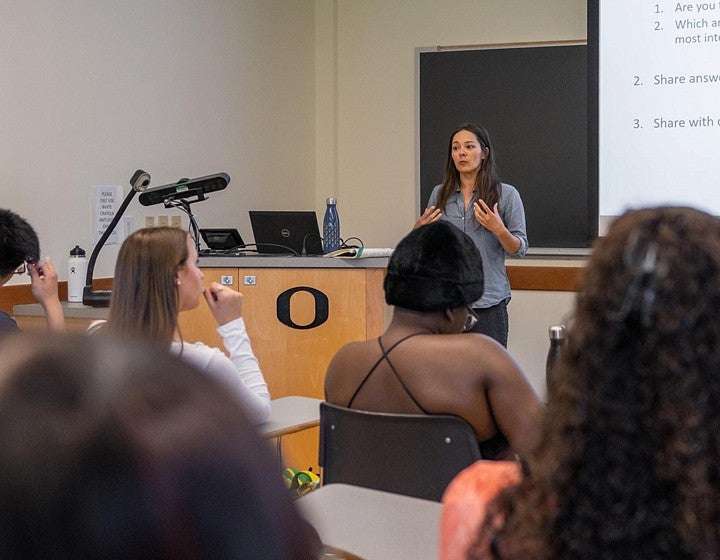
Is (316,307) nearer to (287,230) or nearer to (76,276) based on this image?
(287,230)

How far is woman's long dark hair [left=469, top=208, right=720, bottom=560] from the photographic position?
0.82 m

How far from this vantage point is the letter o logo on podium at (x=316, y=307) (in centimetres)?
393

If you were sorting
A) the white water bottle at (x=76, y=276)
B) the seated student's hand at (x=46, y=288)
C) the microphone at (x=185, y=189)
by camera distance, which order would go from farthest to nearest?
1. the white water bottle at (x=76, y=276)
2. the microphone at (x=185, y=189)
3. the seated student's hand at (x=46, y=288)

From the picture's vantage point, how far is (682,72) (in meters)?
3.66

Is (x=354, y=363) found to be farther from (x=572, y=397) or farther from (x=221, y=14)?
(x=221, y=14)

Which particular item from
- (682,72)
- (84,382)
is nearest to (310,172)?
(682,72)

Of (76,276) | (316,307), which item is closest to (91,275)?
(76,276)

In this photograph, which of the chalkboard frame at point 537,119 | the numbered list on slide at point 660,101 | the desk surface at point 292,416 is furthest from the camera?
the chalkboard frame at point 537,119

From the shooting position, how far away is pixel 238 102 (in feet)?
18.6

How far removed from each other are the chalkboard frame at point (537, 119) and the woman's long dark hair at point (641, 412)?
4761mm

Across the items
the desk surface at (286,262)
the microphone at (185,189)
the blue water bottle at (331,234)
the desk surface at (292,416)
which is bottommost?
the desk surface at (292,416)

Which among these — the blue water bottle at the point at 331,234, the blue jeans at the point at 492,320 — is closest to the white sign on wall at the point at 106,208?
the blue water bottle at the point at 331,234

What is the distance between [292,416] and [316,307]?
4.85 feet

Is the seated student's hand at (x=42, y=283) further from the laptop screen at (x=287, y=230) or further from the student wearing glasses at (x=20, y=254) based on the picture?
the laptop screen at (x=287, y=230)
